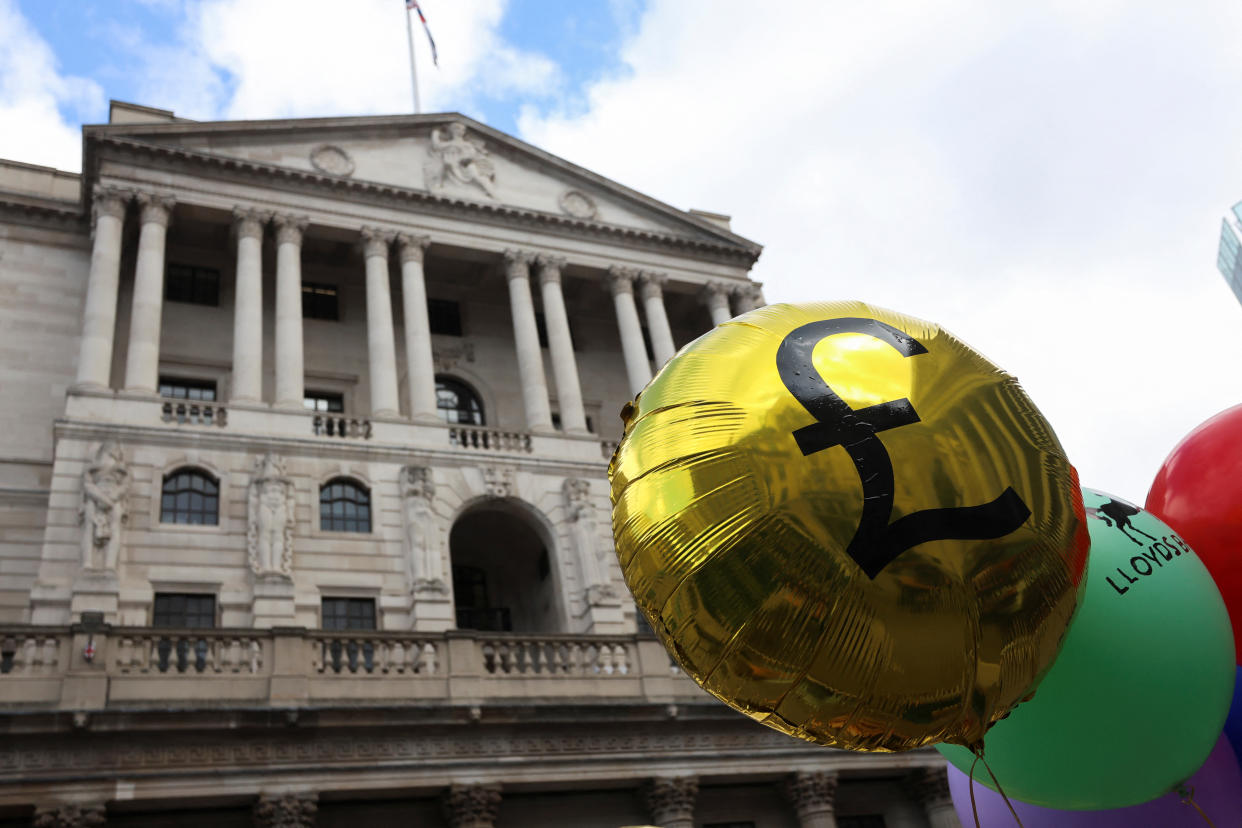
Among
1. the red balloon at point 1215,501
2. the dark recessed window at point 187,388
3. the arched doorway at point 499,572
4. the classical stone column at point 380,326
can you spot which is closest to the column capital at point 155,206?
the dark recessed window at point 187,388

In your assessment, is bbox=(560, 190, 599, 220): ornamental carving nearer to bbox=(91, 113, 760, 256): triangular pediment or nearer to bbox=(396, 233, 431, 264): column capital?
bbox=(91, 113, 760, 256): triangular pediment

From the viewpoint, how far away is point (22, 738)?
663 inches

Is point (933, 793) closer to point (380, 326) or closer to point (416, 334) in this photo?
point (416, 334)

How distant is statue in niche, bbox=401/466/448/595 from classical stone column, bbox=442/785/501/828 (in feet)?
19.1

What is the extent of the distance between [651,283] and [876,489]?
103 feet

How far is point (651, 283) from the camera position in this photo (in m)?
35.2

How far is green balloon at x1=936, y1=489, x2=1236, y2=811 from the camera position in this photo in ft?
16.1

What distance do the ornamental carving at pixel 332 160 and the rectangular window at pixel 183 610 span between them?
592 inches

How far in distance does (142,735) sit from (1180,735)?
56.6 ft

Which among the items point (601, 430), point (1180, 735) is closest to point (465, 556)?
point (601, 430)

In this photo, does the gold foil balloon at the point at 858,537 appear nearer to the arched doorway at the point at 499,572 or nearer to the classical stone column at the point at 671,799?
the classical stone column at the point at 671,799

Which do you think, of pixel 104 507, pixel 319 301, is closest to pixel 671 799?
pixel 104 507

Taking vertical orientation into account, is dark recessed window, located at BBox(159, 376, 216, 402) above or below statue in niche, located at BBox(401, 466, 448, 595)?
above

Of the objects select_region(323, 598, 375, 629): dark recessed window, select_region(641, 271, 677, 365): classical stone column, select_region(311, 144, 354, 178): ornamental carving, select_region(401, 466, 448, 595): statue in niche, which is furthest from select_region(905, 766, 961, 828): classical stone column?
select_region(311, 144, 354, 178): ornamental carving
